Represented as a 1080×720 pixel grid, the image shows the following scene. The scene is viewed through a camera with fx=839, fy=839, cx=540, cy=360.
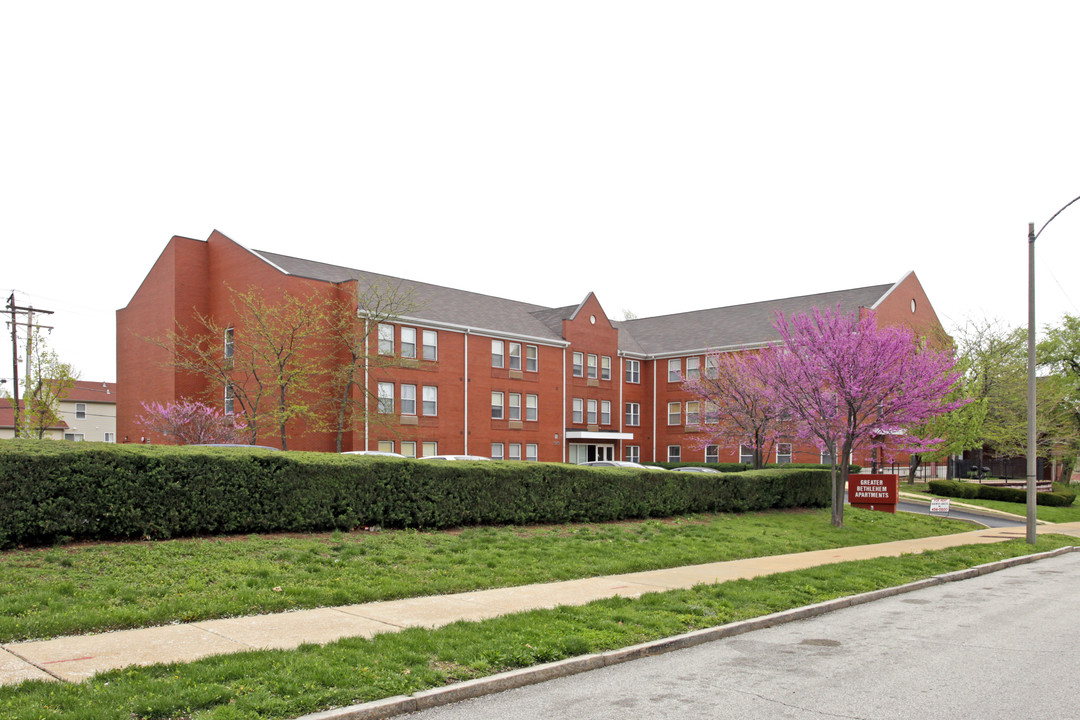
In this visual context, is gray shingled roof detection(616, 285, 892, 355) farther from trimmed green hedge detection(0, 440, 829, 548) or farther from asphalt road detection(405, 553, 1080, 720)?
asphalt road detection(405, 553, 1080, 720)

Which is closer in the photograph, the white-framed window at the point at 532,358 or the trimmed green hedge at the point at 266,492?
the trimmed green hedge at the point at 266,492

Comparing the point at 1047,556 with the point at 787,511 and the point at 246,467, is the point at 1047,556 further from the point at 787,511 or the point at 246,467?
the point at 246,467

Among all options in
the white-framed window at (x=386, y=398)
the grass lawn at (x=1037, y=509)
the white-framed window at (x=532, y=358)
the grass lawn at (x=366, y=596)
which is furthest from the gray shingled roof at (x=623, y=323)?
the grass lawn at (x=366, y=596)

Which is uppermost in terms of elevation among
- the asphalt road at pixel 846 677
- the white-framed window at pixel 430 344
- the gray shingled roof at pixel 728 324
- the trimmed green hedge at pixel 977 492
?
the gray shingled roof at pixel 728 324

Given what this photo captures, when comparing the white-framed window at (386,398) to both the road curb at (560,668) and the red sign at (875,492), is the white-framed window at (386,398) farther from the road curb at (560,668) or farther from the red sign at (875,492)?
the road curb at (560,668)

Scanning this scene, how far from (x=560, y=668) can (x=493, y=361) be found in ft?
124

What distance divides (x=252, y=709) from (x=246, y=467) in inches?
327

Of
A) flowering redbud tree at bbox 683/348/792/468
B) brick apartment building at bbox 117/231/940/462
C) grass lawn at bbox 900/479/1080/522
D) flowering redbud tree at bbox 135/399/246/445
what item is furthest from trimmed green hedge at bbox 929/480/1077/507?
flowering redbud tree at bbox 135/399/246/445

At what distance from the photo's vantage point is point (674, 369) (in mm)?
55000

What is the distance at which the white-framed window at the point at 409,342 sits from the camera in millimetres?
40562

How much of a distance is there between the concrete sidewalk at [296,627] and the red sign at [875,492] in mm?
15802

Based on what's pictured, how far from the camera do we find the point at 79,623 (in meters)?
8.03

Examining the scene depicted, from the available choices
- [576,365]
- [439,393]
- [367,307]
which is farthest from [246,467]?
[576,365]

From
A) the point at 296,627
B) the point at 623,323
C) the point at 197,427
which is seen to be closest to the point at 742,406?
the point at 197,427
